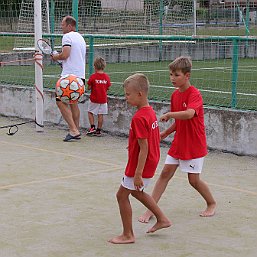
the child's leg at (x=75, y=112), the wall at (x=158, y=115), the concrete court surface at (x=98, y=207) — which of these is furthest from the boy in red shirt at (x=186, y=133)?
the child's leg at (x=75, y=112)

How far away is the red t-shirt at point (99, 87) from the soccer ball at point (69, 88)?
0.52m

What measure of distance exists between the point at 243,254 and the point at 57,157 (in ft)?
14.4

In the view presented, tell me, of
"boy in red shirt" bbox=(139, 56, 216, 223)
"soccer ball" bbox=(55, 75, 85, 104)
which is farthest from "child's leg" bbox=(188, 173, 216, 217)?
"soccer ball" bbox=(55, 75, 85, 104)

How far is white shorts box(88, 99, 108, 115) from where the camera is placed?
11.3 meters

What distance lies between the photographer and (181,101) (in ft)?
21.0

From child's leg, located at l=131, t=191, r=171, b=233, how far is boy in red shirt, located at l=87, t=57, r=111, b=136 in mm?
5404

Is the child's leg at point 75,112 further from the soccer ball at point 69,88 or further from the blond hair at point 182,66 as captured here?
the blond hair at point 182,66

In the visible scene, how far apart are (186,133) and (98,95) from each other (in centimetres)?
490

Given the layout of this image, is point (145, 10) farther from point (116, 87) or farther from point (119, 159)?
Result: point (119, 159)

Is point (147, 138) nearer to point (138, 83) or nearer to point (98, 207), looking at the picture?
point (138, 83)

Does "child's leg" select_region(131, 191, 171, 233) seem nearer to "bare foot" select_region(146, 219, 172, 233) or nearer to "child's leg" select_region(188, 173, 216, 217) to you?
"bare foot" select_region(146, 219, 172, 233)

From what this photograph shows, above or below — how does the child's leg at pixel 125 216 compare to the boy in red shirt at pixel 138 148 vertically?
below

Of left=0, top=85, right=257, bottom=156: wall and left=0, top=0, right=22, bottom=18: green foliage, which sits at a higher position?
left=0, top=0, right=22, bottom=18: green foliage

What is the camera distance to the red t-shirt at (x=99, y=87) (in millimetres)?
11203
